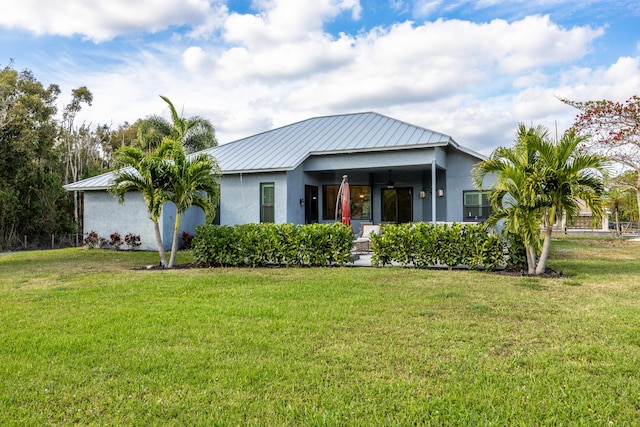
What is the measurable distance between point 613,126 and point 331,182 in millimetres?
13482

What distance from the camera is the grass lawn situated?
119 inches

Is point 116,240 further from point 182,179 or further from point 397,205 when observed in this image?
point 397,205

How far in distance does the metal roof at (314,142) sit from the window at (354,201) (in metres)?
2.20

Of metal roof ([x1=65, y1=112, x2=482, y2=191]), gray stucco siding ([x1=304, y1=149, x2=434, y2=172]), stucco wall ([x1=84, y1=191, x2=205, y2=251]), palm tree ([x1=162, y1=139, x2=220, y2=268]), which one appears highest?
metal roof ([x1=65, y1=112, x2=482, y2=191])

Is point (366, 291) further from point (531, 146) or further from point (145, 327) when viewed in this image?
point (531, 146)

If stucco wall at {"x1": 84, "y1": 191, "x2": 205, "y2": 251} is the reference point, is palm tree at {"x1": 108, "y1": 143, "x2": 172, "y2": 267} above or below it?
above

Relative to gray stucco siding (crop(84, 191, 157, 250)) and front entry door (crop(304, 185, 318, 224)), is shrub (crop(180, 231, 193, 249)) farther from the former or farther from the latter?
front entry door (crop(304, 185, 318, 224))

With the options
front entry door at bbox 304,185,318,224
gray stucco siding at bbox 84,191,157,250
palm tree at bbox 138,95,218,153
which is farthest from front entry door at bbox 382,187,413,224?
palm tree at bbox 138,95,218,153

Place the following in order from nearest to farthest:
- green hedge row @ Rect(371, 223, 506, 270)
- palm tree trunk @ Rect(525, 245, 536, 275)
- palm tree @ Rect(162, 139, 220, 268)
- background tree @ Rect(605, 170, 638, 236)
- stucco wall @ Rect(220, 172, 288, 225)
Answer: palm tree trunk @ Rect(525, 245, 536, 275), green hedge row @ Rect(371, 223, 506, 270), palm tree @ Rect(162, 139, 220, 268), stucco wall @ Rect(220, 172, 288, 225), background tree @ Rect(605, 170, 638, 236)

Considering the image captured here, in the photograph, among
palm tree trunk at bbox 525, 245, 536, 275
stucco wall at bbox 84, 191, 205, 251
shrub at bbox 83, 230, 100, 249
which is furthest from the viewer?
shrub at bbox 83, 230, 100, 249

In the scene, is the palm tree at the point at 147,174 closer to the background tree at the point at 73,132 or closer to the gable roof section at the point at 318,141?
the gable roof section at the point at 318,141

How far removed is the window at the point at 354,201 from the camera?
57.2 feet

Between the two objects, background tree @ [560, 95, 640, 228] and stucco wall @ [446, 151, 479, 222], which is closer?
stucco wall @ [446, 151, 479, 222]

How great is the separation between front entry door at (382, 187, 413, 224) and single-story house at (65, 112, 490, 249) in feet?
0.13
